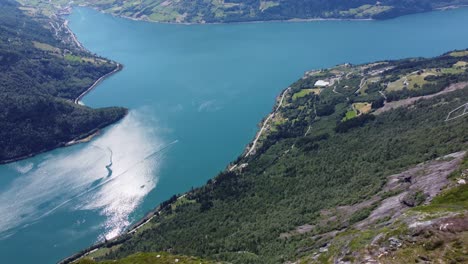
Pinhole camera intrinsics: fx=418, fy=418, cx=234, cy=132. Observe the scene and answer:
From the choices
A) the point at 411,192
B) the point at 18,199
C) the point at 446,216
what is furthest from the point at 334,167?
the point at 18,199

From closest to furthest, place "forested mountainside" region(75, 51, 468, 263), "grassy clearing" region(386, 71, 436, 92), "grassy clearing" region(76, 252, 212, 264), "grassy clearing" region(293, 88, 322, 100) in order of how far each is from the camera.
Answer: "forested mountainside" region(75, 51, 468, 263) → "grassy clearing" region(76, 252, 212, 264) → "grassy clearing" region(386, 71, 436, 92) → "grassy clearing" region(293, 88, 322, 100)

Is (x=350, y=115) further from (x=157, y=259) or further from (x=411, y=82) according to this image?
(x=157, y=259)

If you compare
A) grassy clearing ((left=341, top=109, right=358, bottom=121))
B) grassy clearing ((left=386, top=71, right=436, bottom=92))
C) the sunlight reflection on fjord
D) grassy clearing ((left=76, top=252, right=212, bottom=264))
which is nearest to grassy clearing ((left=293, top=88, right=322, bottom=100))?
grassy clearing ((left=341, top=109, right=358, bottom=121))

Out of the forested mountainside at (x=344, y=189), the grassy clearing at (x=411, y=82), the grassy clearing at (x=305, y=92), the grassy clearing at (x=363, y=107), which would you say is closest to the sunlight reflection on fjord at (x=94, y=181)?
the forested mountainside at (x=344, y=189)

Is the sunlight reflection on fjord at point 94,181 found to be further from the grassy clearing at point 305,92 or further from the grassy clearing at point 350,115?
the grassy clearing at point 350,115

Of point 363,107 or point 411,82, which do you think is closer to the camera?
point 363,107

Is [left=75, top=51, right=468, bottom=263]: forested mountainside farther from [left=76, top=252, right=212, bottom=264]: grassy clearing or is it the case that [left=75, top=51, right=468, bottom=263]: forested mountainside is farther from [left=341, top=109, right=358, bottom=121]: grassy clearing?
[left=76, top=252, right=212, bottom=264]: grassy clearing

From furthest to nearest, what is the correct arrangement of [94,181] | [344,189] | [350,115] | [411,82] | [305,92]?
[305,92] < [411,82] < [350,115] < [94,181] < [344,189]

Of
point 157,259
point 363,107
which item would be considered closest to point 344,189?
point 157,259
